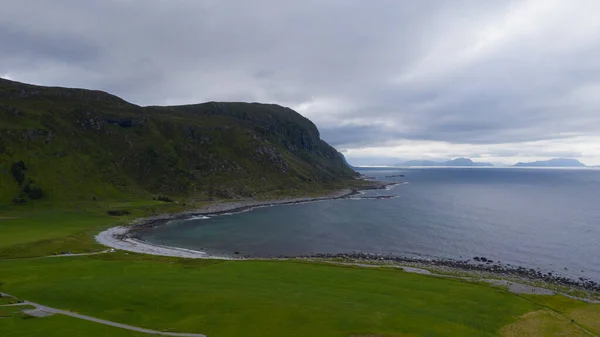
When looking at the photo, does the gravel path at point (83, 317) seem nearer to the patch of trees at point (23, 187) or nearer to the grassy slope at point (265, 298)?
the grassy slope at point (265, 298)

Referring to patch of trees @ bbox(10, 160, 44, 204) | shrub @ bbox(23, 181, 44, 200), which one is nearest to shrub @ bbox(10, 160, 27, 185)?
patch of trees @ bbox(10, 160, 44, 204)

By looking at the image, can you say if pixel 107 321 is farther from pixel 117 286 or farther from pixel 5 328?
pixel 117 286

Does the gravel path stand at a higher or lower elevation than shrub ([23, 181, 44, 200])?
lower

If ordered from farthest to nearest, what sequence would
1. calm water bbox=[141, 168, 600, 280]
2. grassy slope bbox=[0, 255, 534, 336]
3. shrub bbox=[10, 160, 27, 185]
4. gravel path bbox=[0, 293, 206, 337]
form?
1. shrub bbox=[10, 160, 27, 185]
2. calm water bbox=[141, 168, 600, 280]
3. grassy slope bbox=[0, 255, 534, 336]
4. gravel path bbox=[0, 293, 206, 337]

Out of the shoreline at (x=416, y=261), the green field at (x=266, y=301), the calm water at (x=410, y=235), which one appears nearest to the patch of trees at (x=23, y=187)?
the shoreline at (x=416, y=261)

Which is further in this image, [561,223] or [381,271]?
[561,223]

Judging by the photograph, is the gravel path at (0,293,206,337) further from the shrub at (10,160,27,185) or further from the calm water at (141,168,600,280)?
the shrub at (10,160,27,185)

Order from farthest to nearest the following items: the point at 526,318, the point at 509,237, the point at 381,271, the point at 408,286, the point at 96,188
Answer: the point at 96,188 < the point at 509,237 < the point at 381,271 < the point at 408,286 < the point at 526,318

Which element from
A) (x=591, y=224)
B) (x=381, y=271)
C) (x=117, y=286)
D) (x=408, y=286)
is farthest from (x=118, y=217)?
(x=591, y=224)

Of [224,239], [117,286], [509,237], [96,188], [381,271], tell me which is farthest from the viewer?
[96,188]
